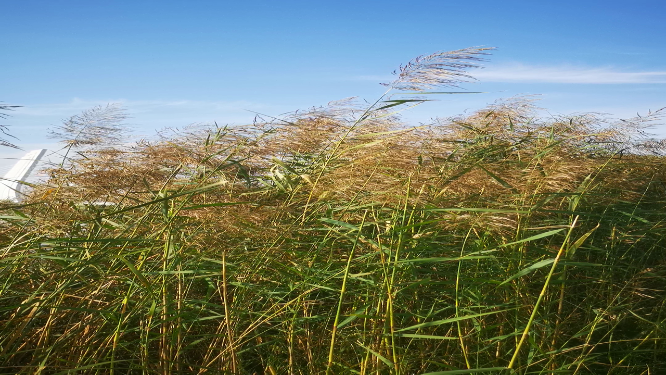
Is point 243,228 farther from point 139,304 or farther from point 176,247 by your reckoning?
point 139,304

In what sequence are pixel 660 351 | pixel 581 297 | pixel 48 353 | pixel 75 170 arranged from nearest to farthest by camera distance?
pixel 48 353 → pixel 660 351 → pixel 581 297 → pixel 75 170

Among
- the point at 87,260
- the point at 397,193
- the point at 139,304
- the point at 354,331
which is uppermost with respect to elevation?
the point at 397,193

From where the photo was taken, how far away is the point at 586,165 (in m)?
2.37

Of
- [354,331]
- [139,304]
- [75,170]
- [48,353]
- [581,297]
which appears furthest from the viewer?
[75,170]

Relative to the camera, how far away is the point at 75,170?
2.60 metres

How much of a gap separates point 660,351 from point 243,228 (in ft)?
4.92

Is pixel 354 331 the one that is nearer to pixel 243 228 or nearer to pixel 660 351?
pixel 243 228

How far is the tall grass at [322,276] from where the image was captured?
1.82 m

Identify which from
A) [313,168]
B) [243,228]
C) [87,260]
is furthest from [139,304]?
[313,168]

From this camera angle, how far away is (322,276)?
2.00 meters

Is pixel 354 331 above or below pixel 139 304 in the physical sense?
below

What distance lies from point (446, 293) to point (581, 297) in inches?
24.7

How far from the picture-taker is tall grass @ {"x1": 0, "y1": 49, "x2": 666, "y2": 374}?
182 cm

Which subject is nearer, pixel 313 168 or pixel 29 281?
pixel 29 281
